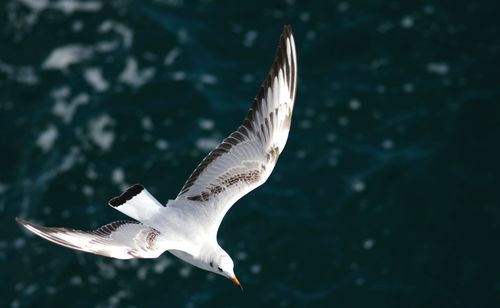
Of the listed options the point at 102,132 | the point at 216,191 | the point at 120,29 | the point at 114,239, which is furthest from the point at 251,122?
the point at 120,29

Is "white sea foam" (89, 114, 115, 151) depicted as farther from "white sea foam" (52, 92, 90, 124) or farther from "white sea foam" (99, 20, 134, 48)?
"white sea foam" (99, 20, 134, 48)

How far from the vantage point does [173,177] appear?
1517 centimetres

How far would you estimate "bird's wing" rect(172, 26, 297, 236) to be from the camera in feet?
36.5

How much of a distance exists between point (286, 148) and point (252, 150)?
4.12 m

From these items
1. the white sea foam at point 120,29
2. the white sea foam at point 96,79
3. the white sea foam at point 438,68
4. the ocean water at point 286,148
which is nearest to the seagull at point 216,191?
the ocean water at point 286,148

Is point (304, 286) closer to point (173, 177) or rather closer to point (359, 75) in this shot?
point (173, 177)

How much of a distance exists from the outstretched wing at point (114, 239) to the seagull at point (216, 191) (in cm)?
1

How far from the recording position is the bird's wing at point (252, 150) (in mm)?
11117

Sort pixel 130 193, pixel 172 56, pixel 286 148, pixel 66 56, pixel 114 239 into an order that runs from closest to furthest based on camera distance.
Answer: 1. pixel 114 239
2. pixel 130 193
3. pixel 286 148
4. pixel 66 56
5. pixel 172 56

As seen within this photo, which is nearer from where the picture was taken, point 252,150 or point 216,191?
point 216,191

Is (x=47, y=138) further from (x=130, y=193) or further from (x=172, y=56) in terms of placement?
(x=130, y=193)

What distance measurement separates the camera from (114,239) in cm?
990

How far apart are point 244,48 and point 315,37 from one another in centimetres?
140

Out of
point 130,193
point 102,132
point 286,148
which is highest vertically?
point 130,193
